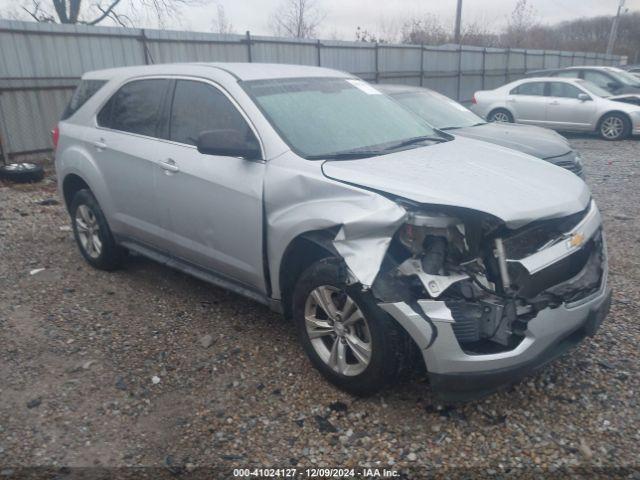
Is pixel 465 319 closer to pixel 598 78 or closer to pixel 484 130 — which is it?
pixel 484 130

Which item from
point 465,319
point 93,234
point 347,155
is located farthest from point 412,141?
point 93,234

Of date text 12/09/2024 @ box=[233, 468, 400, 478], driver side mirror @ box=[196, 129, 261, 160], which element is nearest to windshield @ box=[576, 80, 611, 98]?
driver side mirror @ box=[196, 129, 261, 160]

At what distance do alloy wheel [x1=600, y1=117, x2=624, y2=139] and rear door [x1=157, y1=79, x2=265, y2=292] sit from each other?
12221 millimetres

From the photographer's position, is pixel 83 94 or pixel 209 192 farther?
pixel 83 94

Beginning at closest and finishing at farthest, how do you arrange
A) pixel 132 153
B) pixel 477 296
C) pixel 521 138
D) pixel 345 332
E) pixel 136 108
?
1. pixel 477 296
2. pixel 345 332
3. pixel 132 153
4. pixel 136 108
5. pixel 521 138

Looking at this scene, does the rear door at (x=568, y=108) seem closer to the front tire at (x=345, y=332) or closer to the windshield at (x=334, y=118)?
the windshield at (x=334, y=118)

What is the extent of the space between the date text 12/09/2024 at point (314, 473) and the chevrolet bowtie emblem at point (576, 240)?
152 centimetres

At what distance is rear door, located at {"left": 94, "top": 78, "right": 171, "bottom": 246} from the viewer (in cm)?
435

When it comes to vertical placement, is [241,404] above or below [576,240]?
below

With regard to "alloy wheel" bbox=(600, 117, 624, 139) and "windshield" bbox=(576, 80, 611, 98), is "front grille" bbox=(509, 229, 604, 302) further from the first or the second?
"windshield" bbox=(576, 80, 611, 98)

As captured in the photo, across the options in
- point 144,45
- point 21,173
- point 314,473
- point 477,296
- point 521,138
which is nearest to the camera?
point 314,473

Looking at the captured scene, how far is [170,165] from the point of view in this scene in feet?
13.4

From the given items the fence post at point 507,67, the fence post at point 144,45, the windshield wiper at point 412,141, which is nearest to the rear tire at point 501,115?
the fence post at point 144,45

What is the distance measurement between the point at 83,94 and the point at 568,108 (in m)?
11.9
